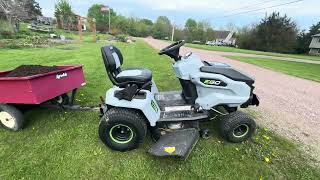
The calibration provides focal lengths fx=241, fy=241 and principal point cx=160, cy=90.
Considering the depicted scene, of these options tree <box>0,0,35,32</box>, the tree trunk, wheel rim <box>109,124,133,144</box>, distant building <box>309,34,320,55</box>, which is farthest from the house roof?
wheel rim <box>109,124,133,144</box>

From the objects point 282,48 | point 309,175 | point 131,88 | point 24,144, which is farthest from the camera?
point 282,48

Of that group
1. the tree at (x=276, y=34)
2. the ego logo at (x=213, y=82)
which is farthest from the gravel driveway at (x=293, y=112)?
the tree at (x=276, y=34)

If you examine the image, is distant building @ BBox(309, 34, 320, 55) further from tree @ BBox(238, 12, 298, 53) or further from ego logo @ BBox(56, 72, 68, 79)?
ego logo @ BBox(56, 72, 68, 79)

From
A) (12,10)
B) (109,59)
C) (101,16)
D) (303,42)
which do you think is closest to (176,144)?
(109,59)

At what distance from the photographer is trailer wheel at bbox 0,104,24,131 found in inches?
Result: 154

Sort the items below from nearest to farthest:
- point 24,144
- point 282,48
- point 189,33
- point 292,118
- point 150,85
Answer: point 24,144, point 150,85, point 292,118, point 282,48, point 189,33

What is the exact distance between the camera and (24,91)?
11.9 feet

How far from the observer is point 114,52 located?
4062 mm

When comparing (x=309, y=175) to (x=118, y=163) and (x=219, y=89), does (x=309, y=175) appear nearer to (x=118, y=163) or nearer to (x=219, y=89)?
(x=219, y=89)

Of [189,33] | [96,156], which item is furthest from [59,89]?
[189,33]

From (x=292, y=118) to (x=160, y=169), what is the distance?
353 cm

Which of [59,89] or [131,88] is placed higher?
[131,88]

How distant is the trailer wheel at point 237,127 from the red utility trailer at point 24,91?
9.34 ft

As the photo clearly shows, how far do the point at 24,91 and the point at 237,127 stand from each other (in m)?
3.32
